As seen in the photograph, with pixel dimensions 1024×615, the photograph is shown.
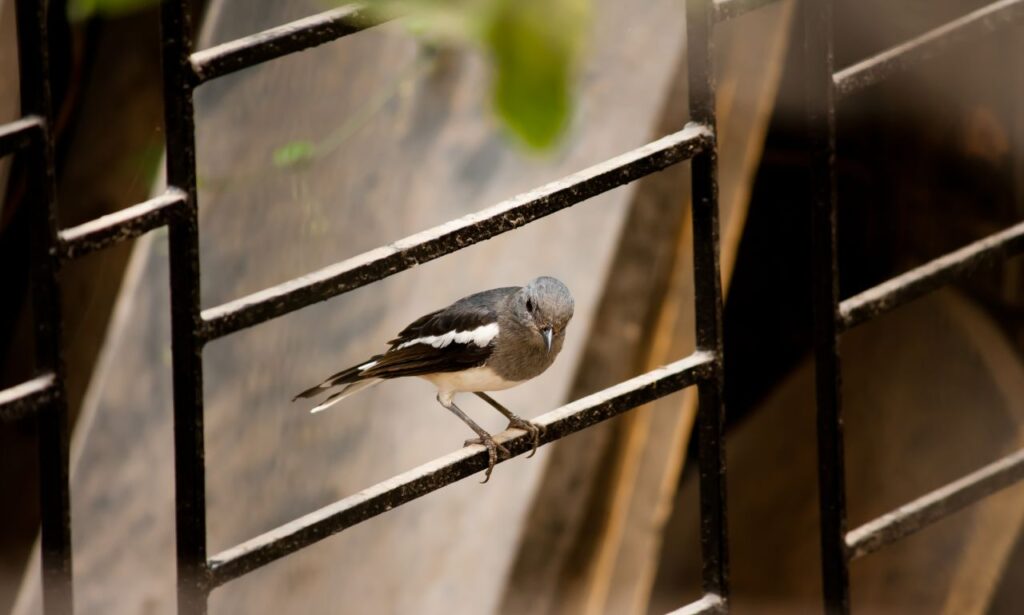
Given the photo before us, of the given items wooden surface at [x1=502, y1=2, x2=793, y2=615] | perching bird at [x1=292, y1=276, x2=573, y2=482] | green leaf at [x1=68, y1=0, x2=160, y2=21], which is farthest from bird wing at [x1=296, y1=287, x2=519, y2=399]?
green leaf at [x1=68, y1=0, x2=160, y2=21]

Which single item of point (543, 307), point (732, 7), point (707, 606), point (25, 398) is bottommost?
point (707, 606)

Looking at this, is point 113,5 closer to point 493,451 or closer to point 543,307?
point 493,451

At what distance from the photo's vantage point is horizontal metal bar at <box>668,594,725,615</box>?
1937 mm

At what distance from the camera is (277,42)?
5.18ft

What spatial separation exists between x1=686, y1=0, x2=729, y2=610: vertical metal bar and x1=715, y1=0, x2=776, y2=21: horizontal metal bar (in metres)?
0.02

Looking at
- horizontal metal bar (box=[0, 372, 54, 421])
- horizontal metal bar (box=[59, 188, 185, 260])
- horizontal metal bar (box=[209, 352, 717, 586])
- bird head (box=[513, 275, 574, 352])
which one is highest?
horizontal metal bar (box=[59, 188, 185, 260])

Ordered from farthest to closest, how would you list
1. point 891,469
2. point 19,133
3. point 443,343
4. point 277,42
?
1. point 891,469
2. point 443,343
3. point 277,42
4. point 19,133

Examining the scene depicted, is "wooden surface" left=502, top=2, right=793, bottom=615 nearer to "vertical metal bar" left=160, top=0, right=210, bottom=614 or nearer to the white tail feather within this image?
the white tail feather

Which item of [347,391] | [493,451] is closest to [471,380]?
[347,391]

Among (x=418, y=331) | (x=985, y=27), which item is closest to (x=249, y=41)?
(x=418, y=331)

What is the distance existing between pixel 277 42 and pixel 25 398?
47cm

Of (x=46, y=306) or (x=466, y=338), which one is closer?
(x=46, y=306)

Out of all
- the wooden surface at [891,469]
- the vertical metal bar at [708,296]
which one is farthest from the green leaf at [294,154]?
the wooden surface at [891,469]

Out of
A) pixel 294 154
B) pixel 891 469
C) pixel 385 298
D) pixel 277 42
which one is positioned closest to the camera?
pixel 277 42
